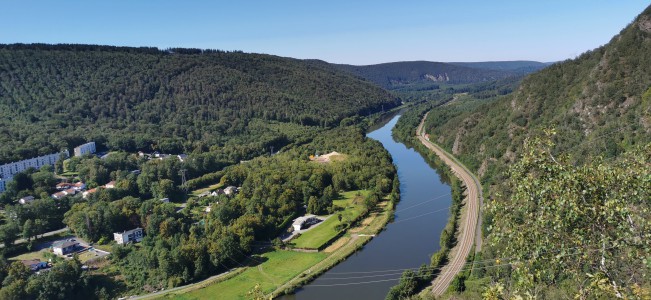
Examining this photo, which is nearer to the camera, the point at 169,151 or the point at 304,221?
the point at 304,221

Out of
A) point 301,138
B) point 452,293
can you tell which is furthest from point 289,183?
point 301,138

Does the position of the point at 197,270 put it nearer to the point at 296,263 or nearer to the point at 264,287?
the point at 264,287

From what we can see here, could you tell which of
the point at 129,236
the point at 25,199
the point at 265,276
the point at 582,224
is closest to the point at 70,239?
the point at 129,236

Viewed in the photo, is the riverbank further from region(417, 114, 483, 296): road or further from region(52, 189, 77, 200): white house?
A: region(52, 189, 77, 200): white house

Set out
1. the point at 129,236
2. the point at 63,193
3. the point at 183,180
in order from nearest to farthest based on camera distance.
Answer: the point at 129,236
the point at 63,193
the point at 183,180

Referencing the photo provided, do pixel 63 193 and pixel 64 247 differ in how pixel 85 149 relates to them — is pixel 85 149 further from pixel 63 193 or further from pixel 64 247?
pixel 64 247
